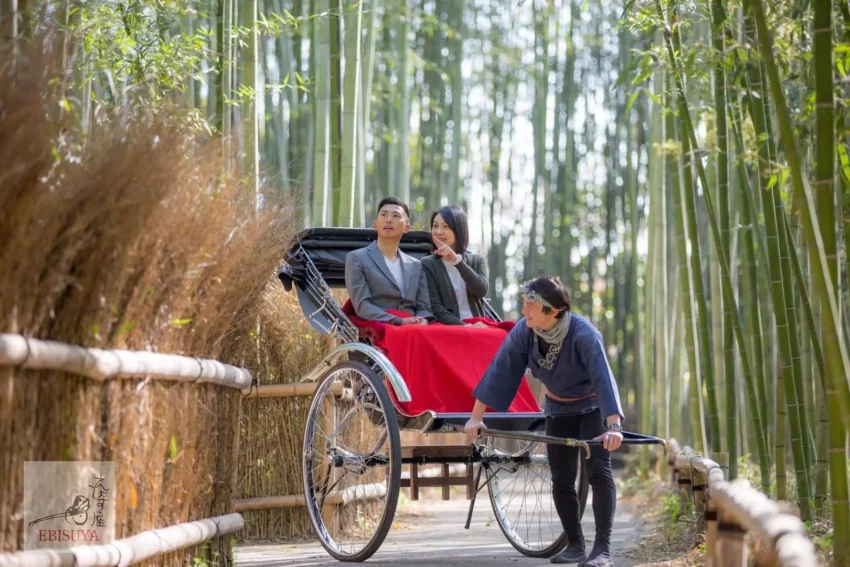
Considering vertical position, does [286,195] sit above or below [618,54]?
below

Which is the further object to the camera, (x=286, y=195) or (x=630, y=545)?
(x=630, y=545)

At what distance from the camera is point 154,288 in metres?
2.86

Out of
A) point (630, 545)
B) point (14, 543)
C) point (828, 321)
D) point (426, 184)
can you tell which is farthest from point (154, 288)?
point (426, 184)

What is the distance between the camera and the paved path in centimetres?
435

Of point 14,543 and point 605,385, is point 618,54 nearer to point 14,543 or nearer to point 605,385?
point 605,385

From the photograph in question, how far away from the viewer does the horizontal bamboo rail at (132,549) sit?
2.35 meters

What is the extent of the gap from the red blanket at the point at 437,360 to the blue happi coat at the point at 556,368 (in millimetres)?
239

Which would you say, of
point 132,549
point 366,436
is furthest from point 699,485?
point 366,436

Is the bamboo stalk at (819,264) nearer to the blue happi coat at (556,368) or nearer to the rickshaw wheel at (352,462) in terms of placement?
the blue happi coat at (556,368)

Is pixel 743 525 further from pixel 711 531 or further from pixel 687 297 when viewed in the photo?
pixel 687 297

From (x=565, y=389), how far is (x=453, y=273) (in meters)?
1.04

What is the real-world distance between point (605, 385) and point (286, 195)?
61.0 inches

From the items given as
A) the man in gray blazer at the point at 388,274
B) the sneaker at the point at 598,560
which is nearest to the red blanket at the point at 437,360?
the man in gray blazer at the point at 388,274

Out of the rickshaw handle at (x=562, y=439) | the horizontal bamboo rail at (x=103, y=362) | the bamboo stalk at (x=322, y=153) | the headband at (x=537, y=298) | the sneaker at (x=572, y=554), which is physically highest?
the bamboo stalk at (x=322, y=153)
